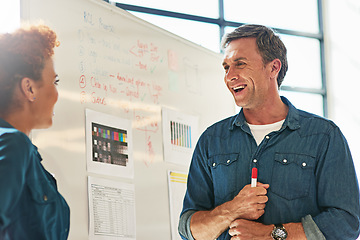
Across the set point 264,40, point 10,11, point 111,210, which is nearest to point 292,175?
point 264,40

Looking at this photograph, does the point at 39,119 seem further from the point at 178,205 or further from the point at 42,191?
the point at 178,205

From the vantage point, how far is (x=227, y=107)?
12.9 ft

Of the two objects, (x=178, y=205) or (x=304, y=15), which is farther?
(x=304, y=15)

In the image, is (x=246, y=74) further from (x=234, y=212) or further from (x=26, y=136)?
(x=26, y=136)

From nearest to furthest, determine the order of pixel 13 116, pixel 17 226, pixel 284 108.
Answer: pixel 17 226 → pixel 13 116 → pixel 284 108

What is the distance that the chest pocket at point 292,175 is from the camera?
7.25ft

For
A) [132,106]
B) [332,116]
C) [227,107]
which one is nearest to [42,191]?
[132,106]

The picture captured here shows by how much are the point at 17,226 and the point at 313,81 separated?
457 cm

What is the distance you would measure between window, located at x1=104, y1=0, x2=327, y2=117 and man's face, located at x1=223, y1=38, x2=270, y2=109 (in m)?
2.54

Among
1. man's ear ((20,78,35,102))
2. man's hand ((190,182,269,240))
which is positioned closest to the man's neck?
man's hand ((190,182,269,240))

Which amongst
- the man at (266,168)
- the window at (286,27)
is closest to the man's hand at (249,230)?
the man at (266,168)

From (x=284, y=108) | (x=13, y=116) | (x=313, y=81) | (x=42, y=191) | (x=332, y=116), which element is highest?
(x=313, y=81)

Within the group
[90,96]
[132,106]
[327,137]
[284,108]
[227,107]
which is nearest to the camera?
[327,137]

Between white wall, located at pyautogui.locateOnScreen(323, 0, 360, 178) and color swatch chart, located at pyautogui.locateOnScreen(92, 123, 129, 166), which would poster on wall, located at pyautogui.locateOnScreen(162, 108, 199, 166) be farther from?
white wall, located at pyautogui.locateOnScreen(323, 0, 360, 178)
